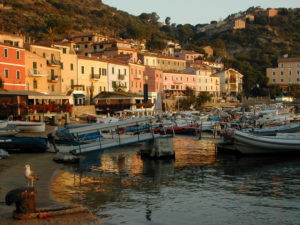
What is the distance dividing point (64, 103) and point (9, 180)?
33496 mm

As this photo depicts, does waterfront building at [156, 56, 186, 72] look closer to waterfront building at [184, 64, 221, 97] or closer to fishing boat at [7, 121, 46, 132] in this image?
waterfront building at [184, 64, 221, 97]

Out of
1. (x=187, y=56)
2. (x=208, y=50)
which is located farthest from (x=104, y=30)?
(x=208, y=50)

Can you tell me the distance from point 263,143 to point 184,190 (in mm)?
12850

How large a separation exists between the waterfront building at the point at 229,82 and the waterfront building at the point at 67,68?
62.3 metres

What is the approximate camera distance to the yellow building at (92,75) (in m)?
62.9

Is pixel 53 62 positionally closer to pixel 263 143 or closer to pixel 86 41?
pixel 263 143

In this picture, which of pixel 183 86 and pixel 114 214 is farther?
pixel 183 86

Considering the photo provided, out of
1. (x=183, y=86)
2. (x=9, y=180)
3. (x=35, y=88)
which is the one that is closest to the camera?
(x=9, y=180)

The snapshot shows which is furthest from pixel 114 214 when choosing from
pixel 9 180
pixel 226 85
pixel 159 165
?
pixel 226 85

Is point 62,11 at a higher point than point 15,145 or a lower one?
higher

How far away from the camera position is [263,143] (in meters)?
28.7

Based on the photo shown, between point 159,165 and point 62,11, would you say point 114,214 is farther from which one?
point 62,11

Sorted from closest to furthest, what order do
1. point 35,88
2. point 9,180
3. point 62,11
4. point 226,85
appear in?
point 9,180, point 35,88, point 226,85, point 62,11

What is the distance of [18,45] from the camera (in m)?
53.0
